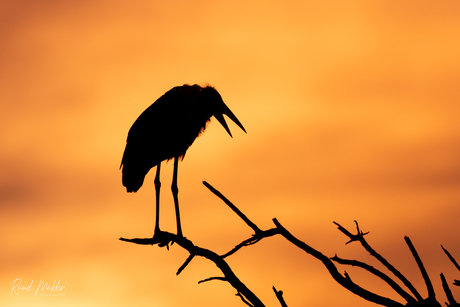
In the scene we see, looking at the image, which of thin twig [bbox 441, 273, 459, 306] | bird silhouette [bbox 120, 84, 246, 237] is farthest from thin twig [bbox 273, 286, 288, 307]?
bird silhouette [bbox 120, 84, 246, 237]

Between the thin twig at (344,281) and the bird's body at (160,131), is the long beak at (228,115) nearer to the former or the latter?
the bird's body at (160,131)

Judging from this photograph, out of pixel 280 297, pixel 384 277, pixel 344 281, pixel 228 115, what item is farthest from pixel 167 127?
pixel 384 277

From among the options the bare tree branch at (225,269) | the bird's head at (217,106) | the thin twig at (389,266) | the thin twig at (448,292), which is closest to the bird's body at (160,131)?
the bird's head at (217,106)

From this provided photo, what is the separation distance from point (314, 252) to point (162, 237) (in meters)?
4.80

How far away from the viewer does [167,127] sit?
33.1 feet

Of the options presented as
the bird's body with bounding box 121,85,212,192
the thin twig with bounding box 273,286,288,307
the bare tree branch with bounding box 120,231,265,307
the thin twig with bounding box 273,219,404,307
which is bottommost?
the bare tree branch with bounding box 120,231,265,307

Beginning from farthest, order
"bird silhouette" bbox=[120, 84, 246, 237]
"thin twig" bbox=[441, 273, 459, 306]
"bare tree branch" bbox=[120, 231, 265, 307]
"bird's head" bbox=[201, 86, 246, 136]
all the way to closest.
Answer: "bird's head" bbox=[201, 86, 246, 136]
"bird silhouette" bbox=[120, 84, 246, 237]
"bare tree branch" bbox=[120, 231, 265, 307]
"thin twig" bbox=[441, 273, 459, 306]

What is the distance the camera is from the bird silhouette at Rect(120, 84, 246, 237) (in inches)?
396

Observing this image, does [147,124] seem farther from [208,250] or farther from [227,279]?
[227,279]

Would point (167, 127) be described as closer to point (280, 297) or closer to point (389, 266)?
point (280, 297)

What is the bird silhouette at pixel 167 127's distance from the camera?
33.0 ft

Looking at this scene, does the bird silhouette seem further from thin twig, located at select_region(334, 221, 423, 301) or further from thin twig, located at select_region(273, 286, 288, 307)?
thin twig, located at select_region(334, 221, 423, 301)

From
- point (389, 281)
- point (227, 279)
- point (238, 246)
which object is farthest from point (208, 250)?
point (389, 281)

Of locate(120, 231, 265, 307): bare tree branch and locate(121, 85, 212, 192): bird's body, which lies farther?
locate(121, 85, 212, 192): bird's body
